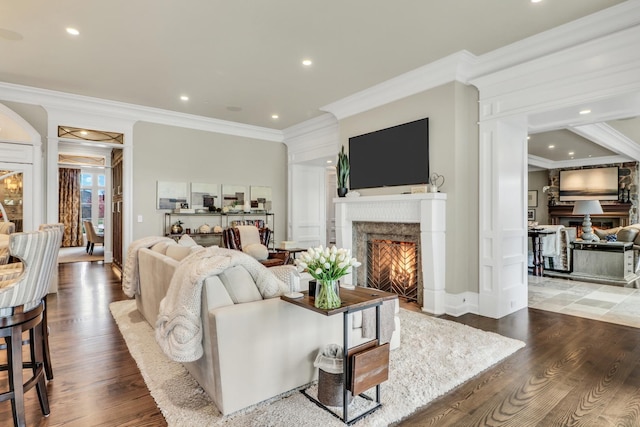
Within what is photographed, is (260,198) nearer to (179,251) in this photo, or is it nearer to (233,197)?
(233,197)

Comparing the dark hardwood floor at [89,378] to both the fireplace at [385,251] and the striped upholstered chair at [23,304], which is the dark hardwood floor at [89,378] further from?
the fireplace at [385,251]

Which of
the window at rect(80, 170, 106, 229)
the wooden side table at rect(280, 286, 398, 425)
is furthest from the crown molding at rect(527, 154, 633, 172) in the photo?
the window at rect(80, 170, 106, 229)

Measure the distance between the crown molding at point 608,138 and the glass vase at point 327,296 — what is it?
5.88 m

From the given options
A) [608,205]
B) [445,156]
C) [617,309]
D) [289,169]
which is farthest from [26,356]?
[608,205]

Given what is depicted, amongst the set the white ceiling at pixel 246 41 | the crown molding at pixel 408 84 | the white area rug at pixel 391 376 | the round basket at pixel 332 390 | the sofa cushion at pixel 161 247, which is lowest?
the white area rug at pixel 391 376

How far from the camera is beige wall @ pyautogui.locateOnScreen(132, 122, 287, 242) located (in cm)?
621

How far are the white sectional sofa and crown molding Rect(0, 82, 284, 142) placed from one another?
16.6ft

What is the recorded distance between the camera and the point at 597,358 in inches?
115

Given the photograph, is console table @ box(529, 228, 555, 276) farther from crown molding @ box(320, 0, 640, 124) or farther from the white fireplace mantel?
crown molding @ box(320, 0, 640, 124)

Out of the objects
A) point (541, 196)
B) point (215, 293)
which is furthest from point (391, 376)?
point (541, 196)

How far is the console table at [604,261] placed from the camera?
6.07m

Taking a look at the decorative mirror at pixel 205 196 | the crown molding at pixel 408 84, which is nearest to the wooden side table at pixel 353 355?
the crown molding at pixel 408 84

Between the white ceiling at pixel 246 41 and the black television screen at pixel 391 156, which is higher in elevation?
the white ceiling at pixel 246 41

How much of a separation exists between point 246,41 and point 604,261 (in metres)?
7.00
